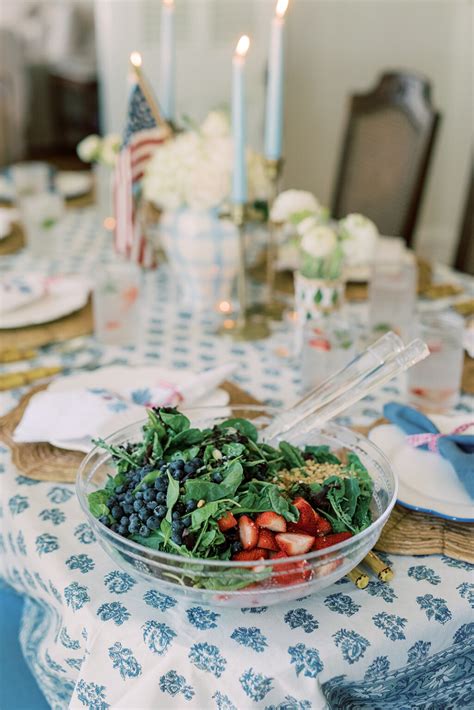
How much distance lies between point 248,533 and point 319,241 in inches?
26.5

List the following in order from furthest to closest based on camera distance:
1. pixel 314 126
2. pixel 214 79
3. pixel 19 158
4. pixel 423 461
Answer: pixel 19 158, pixel 314 126, pixel 214 79, pixel 423 461

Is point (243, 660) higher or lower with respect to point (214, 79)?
lower

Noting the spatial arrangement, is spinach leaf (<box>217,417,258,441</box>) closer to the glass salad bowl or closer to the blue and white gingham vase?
the glass salad bowl

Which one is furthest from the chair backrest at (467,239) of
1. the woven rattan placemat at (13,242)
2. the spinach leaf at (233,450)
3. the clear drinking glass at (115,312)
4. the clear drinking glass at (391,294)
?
the spinach leaf at (233,450)

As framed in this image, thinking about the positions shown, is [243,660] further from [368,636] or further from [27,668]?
[27,668]

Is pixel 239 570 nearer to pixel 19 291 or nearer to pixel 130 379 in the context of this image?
pixel 130 379

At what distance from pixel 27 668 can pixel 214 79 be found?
2727mm

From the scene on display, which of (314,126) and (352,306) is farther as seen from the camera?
(314,126)

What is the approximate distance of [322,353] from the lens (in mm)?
1272

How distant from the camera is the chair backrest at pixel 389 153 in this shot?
2197 millimetres

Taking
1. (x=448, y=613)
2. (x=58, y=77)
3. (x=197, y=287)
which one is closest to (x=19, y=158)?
(x=58, y=77)

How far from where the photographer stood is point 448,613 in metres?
0.81

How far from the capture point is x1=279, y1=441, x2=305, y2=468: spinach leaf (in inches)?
36.0

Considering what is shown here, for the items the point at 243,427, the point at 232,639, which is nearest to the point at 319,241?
the point at 243,427
